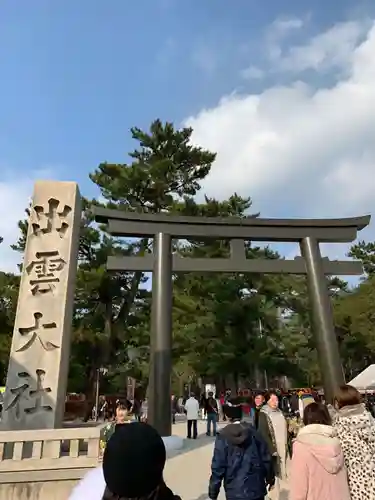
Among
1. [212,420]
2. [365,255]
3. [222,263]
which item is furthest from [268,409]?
[365,255]

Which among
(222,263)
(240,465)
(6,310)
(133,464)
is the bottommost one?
(240,465)

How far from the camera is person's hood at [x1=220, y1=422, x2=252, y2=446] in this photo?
302 centimetres

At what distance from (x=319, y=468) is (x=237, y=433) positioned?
0.65m

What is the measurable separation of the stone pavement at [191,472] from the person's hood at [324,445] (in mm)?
3222

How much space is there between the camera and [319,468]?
258 cm

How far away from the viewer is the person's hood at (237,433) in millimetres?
3016

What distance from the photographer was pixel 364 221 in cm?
1169


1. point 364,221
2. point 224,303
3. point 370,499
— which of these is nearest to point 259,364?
point 224,303

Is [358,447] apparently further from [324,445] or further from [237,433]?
[237,433]

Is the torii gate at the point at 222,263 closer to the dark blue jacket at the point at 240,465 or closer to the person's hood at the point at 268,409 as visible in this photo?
the person's hood at the point at 268,409

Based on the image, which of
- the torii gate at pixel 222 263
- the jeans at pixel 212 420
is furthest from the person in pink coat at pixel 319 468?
the jeans at pixel 212 420

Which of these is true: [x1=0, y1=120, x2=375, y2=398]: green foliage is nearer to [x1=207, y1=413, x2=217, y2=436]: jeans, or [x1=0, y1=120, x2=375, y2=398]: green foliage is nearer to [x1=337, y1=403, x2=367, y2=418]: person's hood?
[x1=207, y1=413, x2=217, y2=436]: jeans

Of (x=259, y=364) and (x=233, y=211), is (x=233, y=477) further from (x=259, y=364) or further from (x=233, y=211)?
(x=233, y=211)

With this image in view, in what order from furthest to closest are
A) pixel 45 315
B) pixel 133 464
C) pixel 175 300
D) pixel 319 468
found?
1. pixel 175 300
2. pixel 45 315
3. pixel 319 468
4. pixel 133 464
